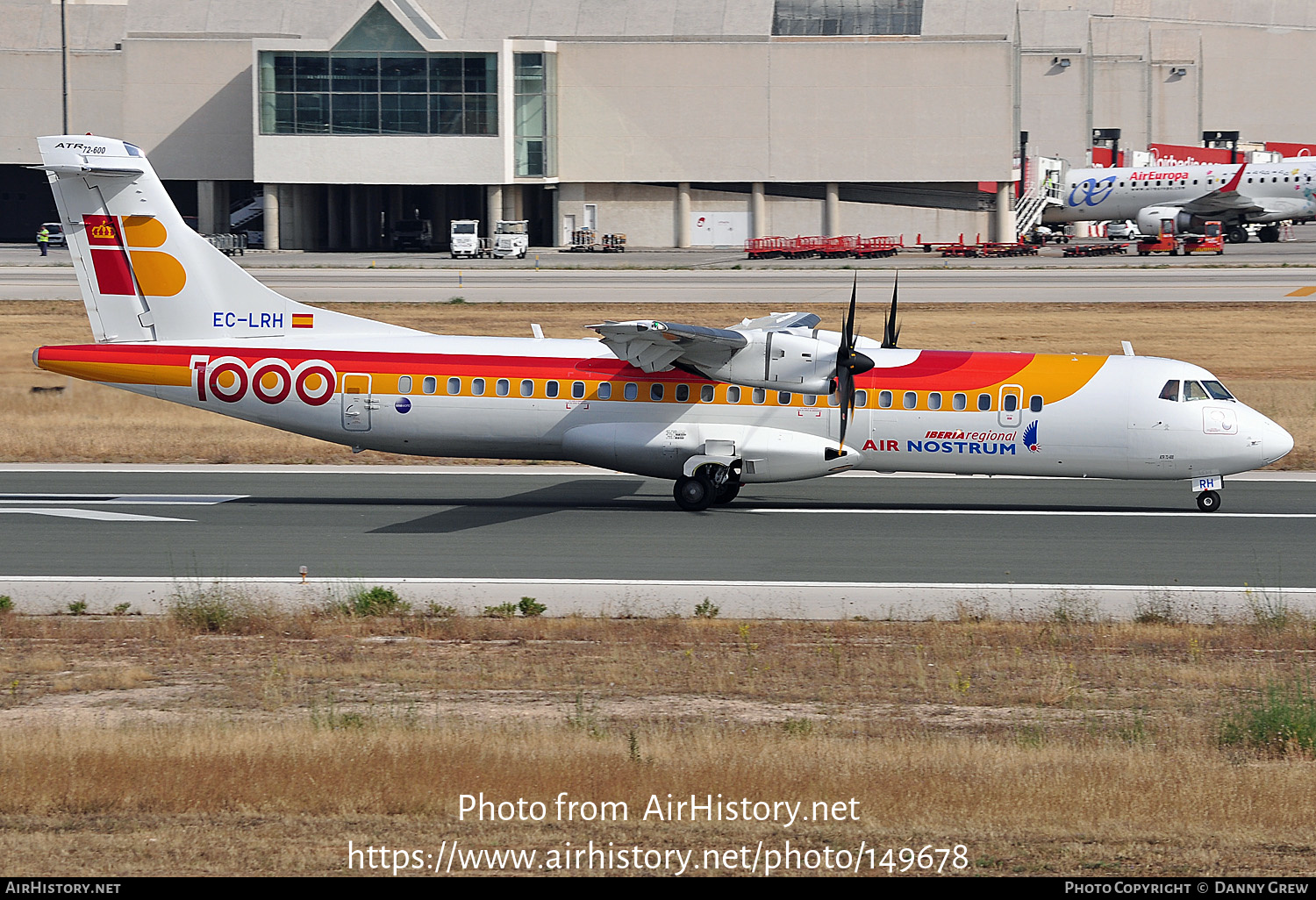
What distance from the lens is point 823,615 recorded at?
1806 centimetres

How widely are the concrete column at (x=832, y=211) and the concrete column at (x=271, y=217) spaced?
38332 millimetres

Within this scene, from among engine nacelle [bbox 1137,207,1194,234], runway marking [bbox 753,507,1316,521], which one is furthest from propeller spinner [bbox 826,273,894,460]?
engine nacelle [bbox 1137,207,1194,234]

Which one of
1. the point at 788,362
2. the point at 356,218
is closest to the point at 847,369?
the point at 788,362

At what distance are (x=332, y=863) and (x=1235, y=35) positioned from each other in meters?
156

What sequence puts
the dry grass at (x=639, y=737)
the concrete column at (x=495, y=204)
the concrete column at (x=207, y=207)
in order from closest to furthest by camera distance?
the dry grass at (x=639, y=737), the concrete column at (x=495, y=204), the concrete column at (x=207, y=207)

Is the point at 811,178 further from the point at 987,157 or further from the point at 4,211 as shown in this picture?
the point at 4,211

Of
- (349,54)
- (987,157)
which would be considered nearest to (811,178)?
(987,157)

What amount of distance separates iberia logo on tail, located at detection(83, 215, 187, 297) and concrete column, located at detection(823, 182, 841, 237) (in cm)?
7816

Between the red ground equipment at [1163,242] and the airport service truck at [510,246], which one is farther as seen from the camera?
the airport service truck at [510,246]

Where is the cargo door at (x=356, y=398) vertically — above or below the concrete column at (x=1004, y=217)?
below

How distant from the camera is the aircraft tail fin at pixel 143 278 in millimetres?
26078

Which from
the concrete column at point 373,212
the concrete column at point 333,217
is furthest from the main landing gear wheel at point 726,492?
the concrete column at point 373,212

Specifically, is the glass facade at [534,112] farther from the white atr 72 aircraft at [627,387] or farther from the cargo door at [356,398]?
the cargo door at [356,398]

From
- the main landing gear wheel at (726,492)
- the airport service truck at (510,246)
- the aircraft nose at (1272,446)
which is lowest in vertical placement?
the main landing gear wheel at (726,492)
